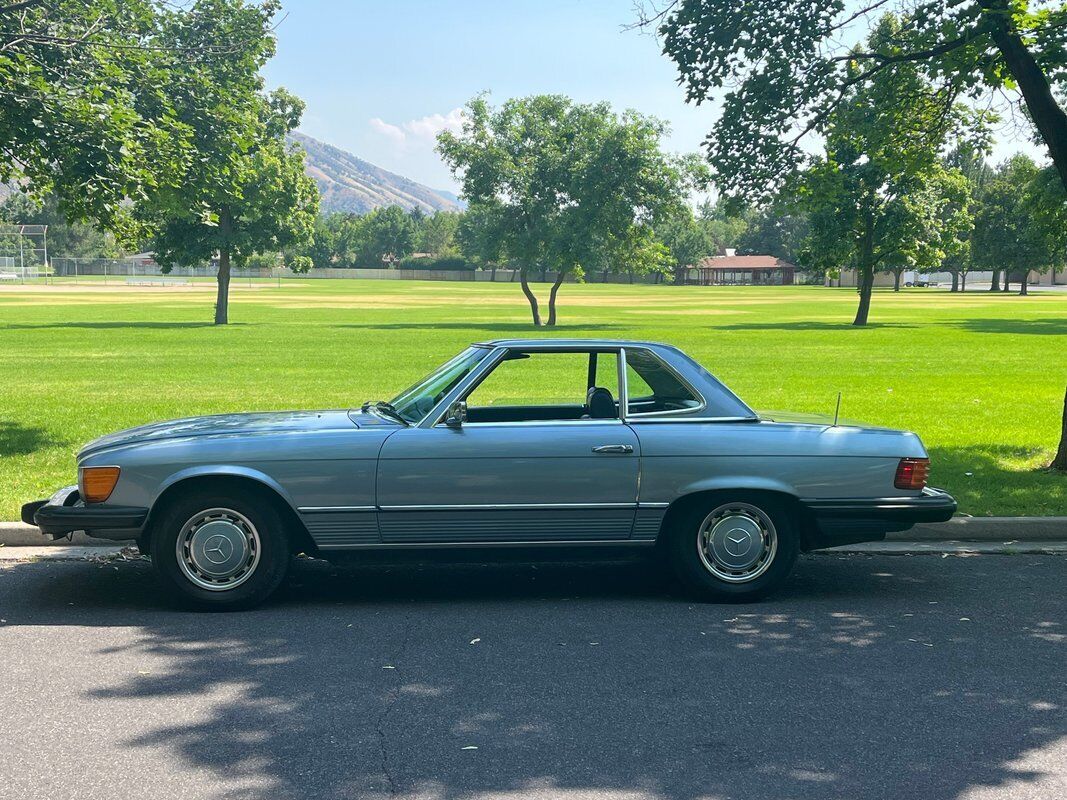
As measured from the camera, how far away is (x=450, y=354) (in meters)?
27.5

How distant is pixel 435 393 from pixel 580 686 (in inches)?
83.9

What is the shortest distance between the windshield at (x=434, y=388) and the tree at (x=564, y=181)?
40845mm

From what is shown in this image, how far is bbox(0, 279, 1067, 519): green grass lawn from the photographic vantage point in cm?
1111

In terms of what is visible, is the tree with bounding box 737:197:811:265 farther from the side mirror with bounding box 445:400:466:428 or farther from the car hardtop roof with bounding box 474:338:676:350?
the side mirror with bounding box 445:400:466:428

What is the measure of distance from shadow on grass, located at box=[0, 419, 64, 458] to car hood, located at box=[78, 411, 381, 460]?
539 cm

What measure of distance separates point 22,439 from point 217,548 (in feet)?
23.9

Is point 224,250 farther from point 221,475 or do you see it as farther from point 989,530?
point 221,475

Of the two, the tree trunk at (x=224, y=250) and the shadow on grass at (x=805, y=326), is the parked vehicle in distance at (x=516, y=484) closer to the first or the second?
the shadow on grass at (x=805, y=326)

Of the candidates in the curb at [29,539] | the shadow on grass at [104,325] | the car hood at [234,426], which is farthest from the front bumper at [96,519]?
the shadow on grass at [104,325]

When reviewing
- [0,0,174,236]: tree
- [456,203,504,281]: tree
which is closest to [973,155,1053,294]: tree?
[456,203,504,281]: tree

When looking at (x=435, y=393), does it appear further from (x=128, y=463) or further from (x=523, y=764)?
(x=523, y=764)

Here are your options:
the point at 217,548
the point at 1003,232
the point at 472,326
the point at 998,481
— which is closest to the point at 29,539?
the point at 217,548

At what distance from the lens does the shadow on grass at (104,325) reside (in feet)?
124

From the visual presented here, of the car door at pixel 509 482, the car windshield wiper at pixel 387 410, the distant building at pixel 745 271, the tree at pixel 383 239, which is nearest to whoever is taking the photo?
the car door at pixel 509 482
